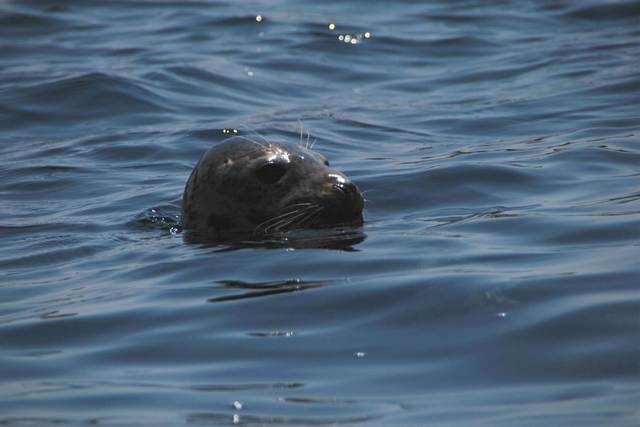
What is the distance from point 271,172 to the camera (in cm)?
838

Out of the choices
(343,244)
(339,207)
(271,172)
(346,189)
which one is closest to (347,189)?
(346,189)

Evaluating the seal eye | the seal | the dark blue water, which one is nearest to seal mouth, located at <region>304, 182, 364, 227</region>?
the seal

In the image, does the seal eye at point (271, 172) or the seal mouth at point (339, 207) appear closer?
the seal mouth at point (339, 207)

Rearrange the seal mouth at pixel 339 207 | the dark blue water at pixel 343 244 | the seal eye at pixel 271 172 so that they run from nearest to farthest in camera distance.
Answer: the dark blue water at pixel 343 244, the seal mouth at pixel 339 207, the seal eye at pixel 271 172

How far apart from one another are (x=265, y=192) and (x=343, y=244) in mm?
948

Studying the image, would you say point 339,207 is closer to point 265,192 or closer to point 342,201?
point 342,201

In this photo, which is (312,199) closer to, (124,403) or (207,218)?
(207,218)

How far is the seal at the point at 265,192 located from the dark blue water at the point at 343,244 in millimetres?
272

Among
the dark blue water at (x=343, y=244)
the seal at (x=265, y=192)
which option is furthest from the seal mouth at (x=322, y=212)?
the dark blue water at (x=343, y=244)

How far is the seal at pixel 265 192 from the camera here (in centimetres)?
818

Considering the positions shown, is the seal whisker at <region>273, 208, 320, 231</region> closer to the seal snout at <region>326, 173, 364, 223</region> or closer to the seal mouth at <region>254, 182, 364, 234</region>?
the seal mouth at <region>254, 182, 364, 234</region>

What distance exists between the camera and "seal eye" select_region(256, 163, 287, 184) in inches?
329

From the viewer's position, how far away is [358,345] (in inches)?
213

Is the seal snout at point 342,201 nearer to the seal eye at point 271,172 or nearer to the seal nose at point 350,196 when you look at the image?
the seal nose at point 350,196
